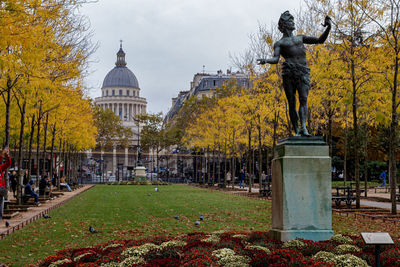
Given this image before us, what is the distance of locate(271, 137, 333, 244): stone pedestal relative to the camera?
9.62 meters

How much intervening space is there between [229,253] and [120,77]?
178 meters

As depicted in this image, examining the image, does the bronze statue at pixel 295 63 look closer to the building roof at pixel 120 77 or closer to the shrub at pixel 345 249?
the shrub at pixel 345 249

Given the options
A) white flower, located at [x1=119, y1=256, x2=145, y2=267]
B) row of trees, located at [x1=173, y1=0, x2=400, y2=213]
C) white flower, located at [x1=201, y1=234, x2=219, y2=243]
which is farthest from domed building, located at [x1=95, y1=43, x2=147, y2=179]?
white flower, located at [x1=119, y1=256, x2=145, y2=267]

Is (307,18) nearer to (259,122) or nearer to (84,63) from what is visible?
(259,122)

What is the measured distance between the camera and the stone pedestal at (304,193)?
9.62 meters

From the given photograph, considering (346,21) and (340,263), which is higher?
(346,21)

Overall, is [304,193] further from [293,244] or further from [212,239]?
[212,239]

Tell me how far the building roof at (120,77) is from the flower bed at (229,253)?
17413cm

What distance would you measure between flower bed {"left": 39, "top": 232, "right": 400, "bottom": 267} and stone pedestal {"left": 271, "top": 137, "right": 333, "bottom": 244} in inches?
15.3

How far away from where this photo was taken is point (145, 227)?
15195 mm

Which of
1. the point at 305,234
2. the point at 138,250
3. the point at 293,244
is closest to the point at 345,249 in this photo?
the point at 293,244

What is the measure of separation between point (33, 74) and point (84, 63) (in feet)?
21.5

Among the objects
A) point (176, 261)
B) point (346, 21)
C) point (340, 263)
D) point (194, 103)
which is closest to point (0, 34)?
point (176, 261)

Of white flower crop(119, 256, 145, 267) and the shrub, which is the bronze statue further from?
white flower crop(119, 256, 145, 267)
